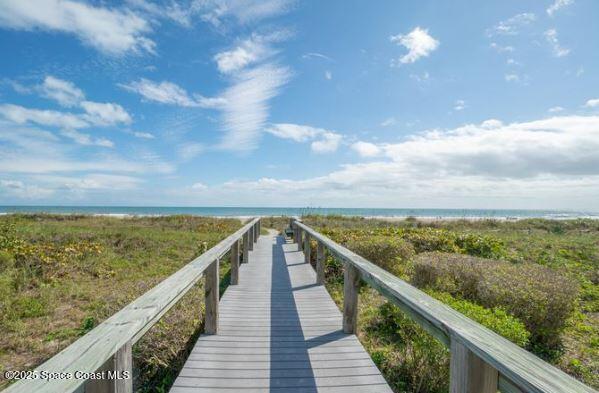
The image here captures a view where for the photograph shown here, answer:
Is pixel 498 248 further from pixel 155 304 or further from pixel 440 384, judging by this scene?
pixel 155 304

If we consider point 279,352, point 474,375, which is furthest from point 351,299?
point 474,375

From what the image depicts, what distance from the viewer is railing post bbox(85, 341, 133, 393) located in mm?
1479

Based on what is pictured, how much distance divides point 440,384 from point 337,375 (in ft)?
4.23

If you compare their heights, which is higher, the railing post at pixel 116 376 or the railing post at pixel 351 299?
the railing post at pixel 116 376

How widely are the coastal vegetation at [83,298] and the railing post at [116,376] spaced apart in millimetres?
2227

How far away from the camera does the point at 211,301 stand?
4012mm

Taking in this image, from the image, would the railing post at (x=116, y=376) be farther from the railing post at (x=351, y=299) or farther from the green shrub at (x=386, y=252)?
the green shrub at (x=386, y=252)

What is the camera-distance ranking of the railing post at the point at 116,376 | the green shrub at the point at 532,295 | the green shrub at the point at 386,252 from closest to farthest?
the railing post at the point at 116,376, the green shrub at the point at 532,295, the green shrub at the point at 386,252

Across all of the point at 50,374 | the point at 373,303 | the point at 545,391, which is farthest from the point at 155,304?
the point at 373,303

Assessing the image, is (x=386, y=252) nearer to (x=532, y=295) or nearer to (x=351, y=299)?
(x=532, y=295)

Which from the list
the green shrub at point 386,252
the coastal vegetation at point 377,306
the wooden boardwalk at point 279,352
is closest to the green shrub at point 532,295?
the coastal vegetation at point 377,306

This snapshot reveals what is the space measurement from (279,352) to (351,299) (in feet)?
3.55

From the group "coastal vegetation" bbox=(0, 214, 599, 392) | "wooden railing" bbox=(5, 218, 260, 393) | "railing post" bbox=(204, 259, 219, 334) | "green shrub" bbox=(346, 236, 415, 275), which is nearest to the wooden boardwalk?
"railing post" bbox=(204, 259, 219, 334)

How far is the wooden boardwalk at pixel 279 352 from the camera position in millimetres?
2922
